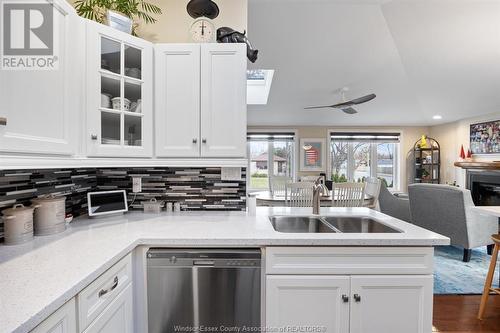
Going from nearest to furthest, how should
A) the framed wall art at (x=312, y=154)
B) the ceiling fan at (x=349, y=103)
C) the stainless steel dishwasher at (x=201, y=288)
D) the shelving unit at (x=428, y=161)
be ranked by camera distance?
the stainless steel dishwasher at (x=201, y=288) → the ceiling fan at (x=349, y=103) → the shelving unit at (x=428, y=161) → the framed wall art at (x=312, y=154)

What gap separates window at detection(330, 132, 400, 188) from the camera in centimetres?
649

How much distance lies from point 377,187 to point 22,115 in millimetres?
3973

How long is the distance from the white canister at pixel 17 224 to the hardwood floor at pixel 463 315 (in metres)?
2.86

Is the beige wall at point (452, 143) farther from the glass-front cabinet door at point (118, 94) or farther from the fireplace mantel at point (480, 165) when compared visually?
the glass-front cabinet door at point (118, 94)

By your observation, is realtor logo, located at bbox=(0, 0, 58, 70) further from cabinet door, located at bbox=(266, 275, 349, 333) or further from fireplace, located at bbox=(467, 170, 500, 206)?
fireplace, located at bbox=(467, 170, 500, 206)

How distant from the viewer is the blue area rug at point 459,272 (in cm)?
264

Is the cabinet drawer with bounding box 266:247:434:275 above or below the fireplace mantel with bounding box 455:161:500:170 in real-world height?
below

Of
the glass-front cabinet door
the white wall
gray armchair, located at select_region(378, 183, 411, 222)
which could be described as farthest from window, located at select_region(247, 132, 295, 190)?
the glass-front cabinet door

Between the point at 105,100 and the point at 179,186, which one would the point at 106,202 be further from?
the point at 105,100

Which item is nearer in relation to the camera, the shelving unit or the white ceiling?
the white ceiling

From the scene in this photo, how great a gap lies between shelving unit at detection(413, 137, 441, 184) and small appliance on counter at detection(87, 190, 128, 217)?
21.1ft

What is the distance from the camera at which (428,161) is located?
5.99m

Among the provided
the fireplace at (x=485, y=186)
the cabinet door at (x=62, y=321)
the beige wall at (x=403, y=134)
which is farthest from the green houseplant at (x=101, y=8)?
the fireplace at (x=485, y=186)

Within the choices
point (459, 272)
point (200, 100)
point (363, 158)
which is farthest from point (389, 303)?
point (363, 158)
